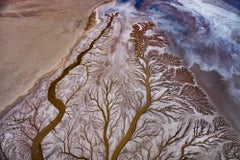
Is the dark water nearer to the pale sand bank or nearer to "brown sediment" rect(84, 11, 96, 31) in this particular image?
the pale sand bank

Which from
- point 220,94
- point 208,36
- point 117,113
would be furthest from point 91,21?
point 220,94

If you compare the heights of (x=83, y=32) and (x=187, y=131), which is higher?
(x=83, y=32)

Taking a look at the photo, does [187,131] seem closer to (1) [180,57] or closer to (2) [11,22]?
(1) [180,57]

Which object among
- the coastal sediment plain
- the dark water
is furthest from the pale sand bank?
the coastal sediment plain

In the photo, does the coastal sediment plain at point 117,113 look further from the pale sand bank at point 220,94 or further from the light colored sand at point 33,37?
the light colored sand at point 33,37

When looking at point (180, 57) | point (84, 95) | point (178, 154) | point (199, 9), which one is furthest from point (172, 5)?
point (178, 154)

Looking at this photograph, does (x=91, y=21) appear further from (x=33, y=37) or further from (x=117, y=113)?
(x=117, y=113)

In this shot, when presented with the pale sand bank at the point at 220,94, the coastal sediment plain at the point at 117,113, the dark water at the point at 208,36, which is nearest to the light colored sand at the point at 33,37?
the coastal sediment plain at the point at 117,113
